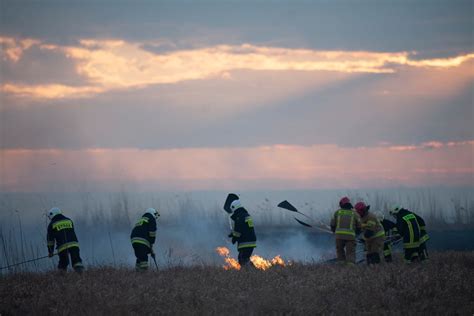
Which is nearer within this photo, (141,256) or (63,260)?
(63,260)

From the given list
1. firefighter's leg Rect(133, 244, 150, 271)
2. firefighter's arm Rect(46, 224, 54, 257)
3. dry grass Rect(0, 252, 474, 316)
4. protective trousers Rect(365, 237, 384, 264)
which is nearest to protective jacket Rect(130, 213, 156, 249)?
firefighter's leg Rect(133, 244, 150, 271)

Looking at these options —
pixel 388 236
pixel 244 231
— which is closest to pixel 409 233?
pixel 388 236

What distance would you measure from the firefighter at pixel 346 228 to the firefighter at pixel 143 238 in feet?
16.5

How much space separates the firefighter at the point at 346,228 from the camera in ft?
58.0

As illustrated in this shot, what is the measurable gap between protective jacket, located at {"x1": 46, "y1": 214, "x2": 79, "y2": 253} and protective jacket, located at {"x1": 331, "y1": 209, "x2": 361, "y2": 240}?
7.08 meters

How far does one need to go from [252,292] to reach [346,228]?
4.46m

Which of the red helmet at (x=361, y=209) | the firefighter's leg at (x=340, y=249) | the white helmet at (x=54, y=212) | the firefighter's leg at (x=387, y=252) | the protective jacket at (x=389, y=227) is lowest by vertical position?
the firefighter's leg at (x=387, y=252)

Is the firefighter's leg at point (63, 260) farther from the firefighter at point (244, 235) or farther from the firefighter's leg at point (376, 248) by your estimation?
the firefighter's leg at point (376, 248)

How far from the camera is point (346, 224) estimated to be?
17.7 m

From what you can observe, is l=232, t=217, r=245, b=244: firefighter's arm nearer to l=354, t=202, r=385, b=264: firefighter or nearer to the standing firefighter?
the standing firefighter

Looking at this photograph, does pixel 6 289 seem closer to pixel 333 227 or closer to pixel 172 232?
pixel 333 227

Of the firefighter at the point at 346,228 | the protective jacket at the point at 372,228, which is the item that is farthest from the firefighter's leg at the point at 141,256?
the protective jacket at the point at 372,228

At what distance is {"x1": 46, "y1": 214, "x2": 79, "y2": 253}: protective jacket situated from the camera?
17.5 meters

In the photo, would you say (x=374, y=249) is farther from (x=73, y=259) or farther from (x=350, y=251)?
(x=73, y=259)
